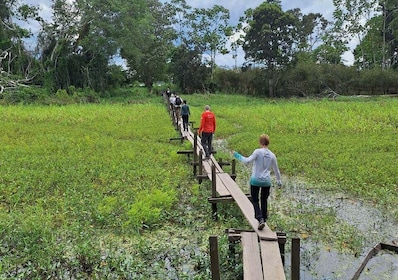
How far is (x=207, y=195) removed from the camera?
26.3 ft

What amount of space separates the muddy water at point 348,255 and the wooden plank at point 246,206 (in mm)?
564

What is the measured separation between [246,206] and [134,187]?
319cm

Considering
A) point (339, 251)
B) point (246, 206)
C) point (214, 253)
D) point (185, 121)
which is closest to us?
point (214, 253)

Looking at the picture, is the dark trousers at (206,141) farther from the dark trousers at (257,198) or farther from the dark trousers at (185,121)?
the dark trousers at (257,198)

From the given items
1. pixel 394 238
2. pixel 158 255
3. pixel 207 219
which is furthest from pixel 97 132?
pixel 394 238

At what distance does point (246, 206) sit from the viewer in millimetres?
6258

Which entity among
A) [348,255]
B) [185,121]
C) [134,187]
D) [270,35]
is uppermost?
[270,35]

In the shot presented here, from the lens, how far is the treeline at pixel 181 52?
33.4 m

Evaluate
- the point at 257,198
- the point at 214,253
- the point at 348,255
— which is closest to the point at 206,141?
the point at 257,198

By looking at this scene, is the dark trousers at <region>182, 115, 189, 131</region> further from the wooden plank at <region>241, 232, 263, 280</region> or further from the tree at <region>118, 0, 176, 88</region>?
the tree at <region>118, 0, 176, 88</region>

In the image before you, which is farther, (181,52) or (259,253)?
(181,52)

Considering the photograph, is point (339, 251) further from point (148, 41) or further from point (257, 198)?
point (148, 41)

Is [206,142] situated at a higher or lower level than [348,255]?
higher

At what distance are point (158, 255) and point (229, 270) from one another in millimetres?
1083
